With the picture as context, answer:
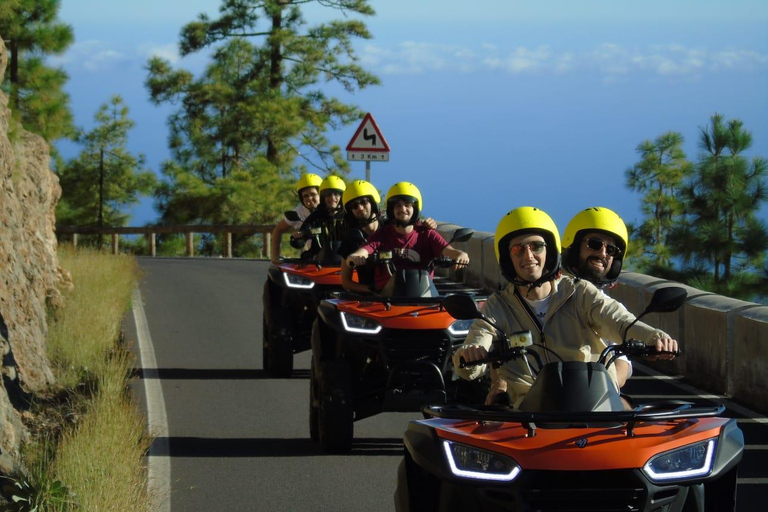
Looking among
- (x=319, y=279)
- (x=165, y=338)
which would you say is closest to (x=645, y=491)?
(x=319, y=279)

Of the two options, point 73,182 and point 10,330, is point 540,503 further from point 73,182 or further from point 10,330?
point 73,182

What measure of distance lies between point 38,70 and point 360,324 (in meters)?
21.2

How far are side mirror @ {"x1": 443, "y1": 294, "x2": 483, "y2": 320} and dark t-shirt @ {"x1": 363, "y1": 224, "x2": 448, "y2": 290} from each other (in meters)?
5.76

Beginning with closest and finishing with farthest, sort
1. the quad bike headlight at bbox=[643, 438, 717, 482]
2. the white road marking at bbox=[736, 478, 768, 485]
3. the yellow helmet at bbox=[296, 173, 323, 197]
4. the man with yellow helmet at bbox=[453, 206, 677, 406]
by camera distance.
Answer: the quad bike headlight at bbox=[643, 438, 717, 482] < the man with yellow helmet at bbox=[453, 206, 677, 406] < the white road marking at bbox=[736, 478, 768, 485] < the yellow helmet at bbox=[296, 173, 323, 197]

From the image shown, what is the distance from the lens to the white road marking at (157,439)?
8.74 m

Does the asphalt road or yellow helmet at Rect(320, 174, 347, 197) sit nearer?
the asphalt road

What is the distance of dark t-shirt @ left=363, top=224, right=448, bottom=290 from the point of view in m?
11.9

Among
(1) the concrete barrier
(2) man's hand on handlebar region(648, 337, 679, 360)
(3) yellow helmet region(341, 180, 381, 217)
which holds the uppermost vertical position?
(3) yellow helmet region(341, 180, 381, 217)

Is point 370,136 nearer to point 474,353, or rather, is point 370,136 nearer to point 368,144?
point 368,144

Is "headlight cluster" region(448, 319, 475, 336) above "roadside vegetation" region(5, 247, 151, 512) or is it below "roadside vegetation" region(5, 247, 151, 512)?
above

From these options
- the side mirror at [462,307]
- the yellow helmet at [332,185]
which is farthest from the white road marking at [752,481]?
the yellow helmet at [332,185]

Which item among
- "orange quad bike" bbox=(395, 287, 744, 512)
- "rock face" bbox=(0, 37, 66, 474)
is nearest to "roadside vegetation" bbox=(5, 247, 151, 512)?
"rock face" bbox=(0, 37, 66, 474)

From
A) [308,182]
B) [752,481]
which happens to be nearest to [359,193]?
[308,182]

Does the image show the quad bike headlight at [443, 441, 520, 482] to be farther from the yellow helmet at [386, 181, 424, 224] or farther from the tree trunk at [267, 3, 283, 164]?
the tree trunk at [267, 3, 283, 164]
